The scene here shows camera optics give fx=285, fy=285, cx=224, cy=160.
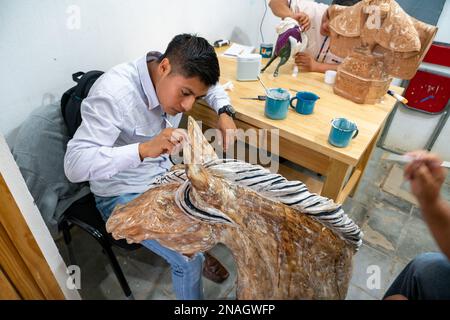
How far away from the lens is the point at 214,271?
1465mm

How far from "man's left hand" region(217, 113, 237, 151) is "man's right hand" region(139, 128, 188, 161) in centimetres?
43

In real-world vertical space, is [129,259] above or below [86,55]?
below

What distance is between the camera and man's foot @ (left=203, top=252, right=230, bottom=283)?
1.46m

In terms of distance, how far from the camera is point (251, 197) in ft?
2.23

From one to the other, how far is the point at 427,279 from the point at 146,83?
1.14m

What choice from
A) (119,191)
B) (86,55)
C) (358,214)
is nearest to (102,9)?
(86,55)

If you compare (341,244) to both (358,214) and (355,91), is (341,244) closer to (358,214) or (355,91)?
(355,91)

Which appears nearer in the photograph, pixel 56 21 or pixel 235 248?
pixel 235 248

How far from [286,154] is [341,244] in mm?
752

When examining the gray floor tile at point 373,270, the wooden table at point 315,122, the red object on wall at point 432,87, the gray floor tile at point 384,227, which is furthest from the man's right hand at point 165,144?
the red object on wall at point 432,87

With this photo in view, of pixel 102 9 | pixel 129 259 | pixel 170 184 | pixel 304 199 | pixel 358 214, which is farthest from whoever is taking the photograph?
pixel 358 214

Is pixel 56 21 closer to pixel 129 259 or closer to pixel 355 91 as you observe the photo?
pixel 129 259

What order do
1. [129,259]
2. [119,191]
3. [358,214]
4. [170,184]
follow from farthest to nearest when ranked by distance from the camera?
[358,214] < [129,259] < [119,191] < [170,184]

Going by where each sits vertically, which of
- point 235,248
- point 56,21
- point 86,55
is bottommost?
point 235,248
